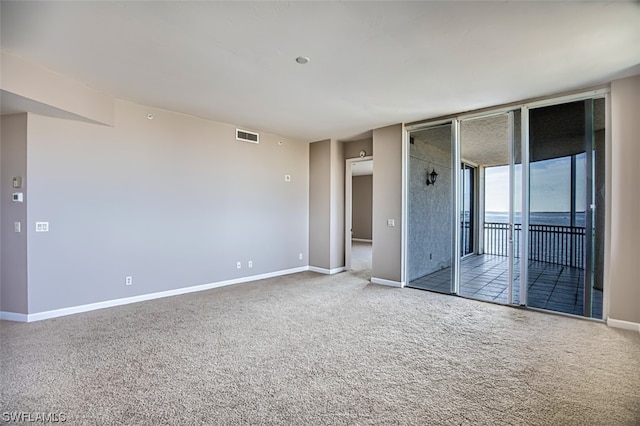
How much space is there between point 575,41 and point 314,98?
2.72 m

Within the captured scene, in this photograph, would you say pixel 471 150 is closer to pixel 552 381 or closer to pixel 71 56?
pixel 552 381

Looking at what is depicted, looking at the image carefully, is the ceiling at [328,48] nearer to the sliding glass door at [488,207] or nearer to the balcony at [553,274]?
the sliding glass door at [488,207]

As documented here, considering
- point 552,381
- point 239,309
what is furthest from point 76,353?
point 552,381

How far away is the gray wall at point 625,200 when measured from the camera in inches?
137

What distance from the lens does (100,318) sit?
3.77 meters

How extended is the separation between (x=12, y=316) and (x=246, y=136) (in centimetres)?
411

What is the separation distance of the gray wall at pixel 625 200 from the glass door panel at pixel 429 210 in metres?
2.11

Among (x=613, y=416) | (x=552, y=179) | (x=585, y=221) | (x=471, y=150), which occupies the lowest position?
(x=613, y=416)

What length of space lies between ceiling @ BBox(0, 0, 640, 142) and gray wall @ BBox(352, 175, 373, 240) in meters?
8.51

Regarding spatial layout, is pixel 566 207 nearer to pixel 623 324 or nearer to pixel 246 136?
pixel 623 324

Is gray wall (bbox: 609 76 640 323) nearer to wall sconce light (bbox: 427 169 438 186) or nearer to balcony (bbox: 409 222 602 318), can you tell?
balcony (bbox: 409 222 602 318)

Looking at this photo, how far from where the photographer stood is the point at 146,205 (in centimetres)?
454

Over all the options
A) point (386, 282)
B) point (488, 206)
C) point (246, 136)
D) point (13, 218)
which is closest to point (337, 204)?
point (386, 282)

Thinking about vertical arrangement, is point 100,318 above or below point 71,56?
below
